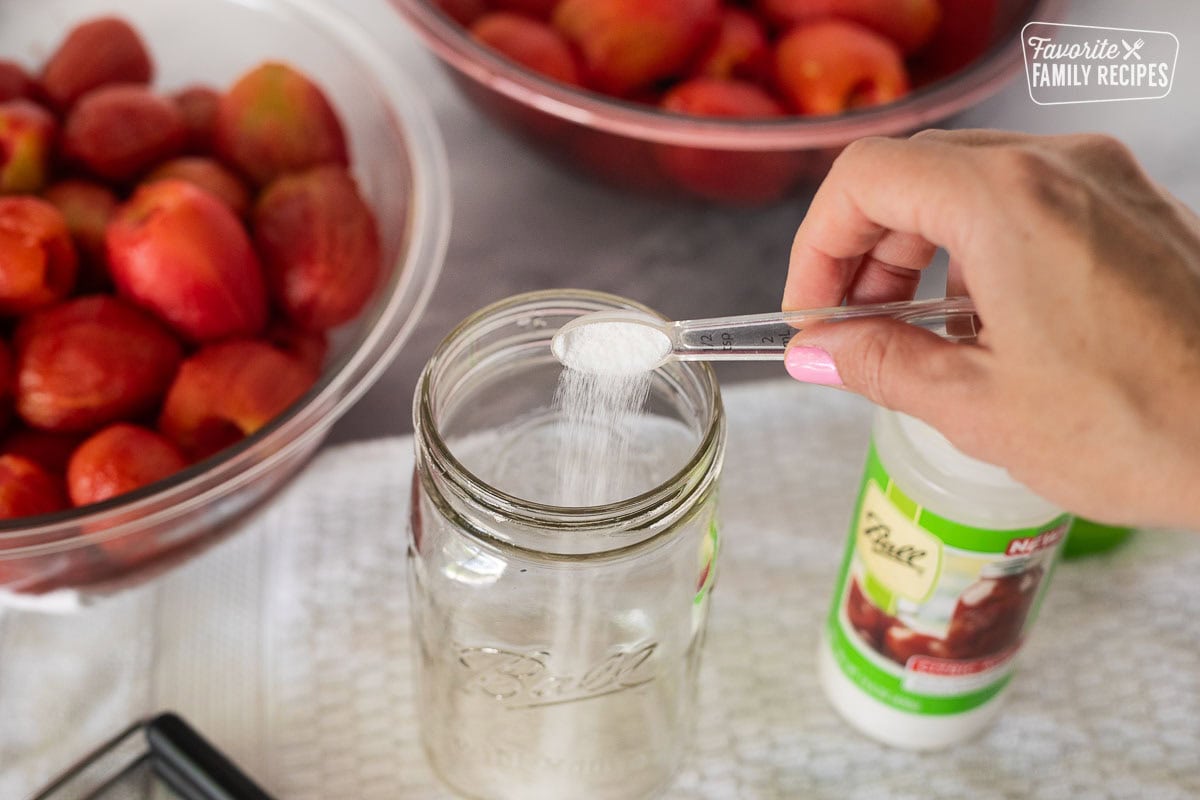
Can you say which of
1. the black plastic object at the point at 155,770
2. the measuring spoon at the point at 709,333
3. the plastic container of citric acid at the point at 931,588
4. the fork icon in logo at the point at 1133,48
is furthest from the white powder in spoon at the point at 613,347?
the fork icon in logo at the point at 1133,48

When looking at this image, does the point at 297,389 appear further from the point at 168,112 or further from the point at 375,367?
the point at 168,112

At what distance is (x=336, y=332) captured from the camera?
62 centimetres

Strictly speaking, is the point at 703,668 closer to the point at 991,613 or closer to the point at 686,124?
the point at 991,613

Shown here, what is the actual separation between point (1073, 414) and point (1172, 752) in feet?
0.90

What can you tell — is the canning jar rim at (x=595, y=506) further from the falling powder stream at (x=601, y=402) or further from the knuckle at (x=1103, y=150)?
the knuckle at (x=1103, y=150)

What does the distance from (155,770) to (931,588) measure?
1.11ft

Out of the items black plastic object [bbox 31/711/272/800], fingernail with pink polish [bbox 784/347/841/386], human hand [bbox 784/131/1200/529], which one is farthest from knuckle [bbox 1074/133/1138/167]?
black plastic object [bbox 31/711/272/800]

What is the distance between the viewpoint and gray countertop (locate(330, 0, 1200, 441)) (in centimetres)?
69

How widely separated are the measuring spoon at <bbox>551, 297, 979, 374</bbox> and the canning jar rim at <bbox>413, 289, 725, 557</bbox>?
2cm

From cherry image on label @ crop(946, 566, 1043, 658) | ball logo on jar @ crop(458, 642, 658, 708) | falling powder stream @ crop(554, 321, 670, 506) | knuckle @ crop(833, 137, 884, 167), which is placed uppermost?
knuckle @ crop(833, 137, 884, 167)

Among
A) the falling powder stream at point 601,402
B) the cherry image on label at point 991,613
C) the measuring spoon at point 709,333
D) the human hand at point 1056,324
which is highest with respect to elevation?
the human hand at point 1056,324

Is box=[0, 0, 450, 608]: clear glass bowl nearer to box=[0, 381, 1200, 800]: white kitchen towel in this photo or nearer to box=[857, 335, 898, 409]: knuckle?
box=[0, 381, 1200, 800]: white kitchen towel

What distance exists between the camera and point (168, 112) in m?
0.61

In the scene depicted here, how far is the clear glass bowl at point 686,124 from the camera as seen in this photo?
615mm
